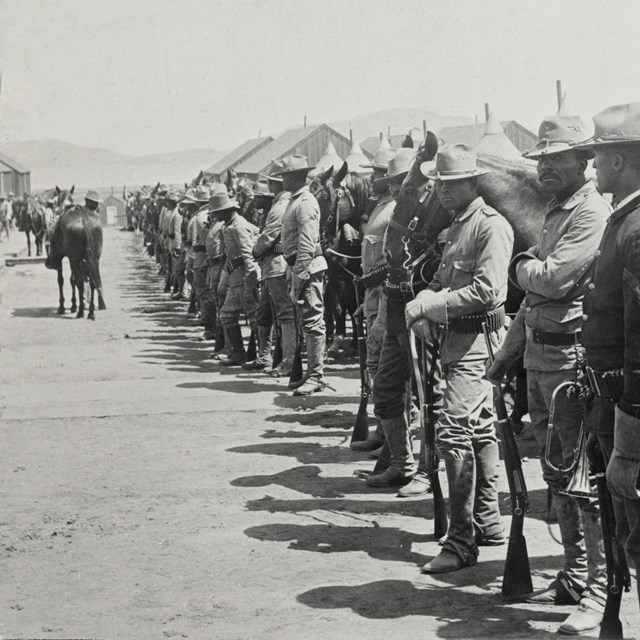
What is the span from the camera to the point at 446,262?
20.8ft

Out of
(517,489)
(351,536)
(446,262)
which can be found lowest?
(351,536)

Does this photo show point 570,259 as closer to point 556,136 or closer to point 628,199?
point 556,136

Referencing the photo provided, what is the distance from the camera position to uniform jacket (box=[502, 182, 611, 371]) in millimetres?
5141

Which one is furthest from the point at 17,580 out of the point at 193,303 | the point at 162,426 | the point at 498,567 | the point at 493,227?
the point at 193,303

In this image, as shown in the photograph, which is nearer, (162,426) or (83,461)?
(83,461)

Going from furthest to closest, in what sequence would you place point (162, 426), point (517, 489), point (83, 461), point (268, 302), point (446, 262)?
point (268, 302) → point (162, 426) → point (83, 461) → point (446, 262) → point (517, 489)

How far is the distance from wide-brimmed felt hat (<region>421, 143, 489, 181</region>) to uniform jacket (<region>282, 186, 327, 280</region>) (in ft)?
18.1

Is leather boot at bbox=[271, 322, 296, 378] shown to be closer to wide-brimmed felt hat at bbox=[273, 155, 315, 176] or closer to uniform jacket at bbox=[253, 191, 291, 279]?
uniform jacket at bbox=[253, 191, 291, 279]

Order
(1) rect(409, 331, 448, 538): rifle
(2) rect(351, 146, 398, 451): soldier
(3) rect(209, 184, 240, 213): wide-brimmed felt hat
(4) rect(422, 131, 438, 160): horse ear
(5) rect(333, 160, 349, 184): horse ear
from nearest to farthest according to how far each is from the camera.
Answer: (1) rect(409, 331, 448, 538): rifle
(4) rect(422, 131, 438, 160): horse ear
(2) rect(351, 146, 398, 451): soldier
(5) rect(333, 160, 349, 184): horse ear
(3) rect(209, 184, 240, 213): wide-brimmed felt hat

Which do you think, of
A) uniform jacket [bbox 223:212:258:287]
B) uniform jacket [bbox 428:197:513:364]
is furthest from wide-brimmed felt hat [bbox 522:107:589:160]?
uniform jacket [bbox 223:212:258:287]

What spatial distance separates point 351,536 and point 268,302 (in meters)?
7.51

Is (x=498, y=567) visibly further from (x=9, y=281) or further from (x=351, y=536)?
(x=9, y=281)

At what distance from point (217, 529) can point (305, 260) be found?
5.28 meters

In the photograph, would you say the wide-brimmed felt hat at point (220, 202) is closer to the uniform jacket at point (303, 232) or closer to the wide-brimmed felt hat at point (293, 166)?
the wide-brimmed felt hat at point (293, 166)
